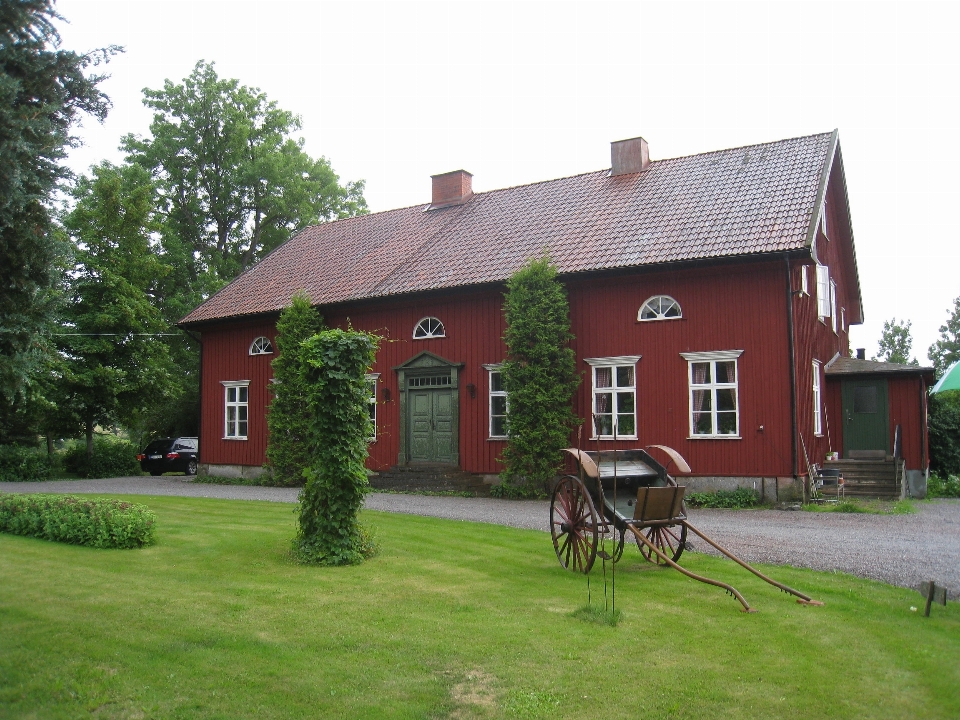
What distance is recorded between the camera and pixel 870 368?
784 inches

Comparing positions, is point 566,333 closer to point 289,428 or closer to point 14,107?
point 289,428

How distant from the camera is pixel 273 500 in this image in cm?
1736

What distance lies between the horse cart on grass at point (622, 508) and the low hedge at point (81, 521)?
5.35m

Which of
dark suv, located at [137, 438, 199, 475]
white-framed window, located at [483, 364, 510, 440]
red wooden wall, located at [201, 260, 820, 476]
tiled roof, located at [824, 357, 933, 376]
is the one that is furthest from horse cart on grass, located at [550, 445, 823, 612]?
dark suv, located at [137, 438, 199, 475]

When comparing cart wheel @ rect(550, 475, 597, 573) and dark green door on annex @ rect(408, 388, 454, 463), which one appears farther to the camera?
dark green door on annex @ rect(408, 388, 454, 463)

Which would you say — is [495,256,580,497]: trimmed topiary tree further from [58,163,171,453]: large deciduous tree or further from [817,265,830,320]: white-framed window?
[58,163,171,453]: large deciduous tree

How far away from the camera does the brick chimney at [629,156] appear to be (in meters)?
21.7

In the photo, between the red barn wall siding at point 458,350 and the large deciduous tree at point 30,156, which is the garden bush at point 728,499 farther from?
the large deciduous tree at point 30,156

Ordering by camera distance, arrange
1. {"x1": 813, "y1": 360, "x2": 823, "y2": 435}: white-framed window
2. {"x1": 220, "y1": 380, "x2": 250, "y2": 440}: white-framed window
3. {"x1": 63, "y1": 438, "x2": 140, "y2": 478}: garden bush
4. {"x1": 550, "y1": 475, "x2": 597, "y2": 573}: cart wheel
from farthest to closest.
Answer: {"x1": 63, "y1": 438, "x2": 140, "y2": 478}: garden bush
{"x1": 220, "y1": 380, "x2": 250, "y2": 440}: white-framed window
{"x1": 813, "y1": 360, "x2": 823, "y2": 435}: white-framed window
{"x1": 550, "y1": 475, "x2": 597, "y2": 573}: cart wheel

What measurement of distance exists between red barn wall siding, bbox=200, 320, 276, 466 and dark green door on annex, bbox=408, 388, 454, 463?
5.15 meters

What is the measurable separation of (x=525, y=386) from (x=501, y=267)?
334 centimetres

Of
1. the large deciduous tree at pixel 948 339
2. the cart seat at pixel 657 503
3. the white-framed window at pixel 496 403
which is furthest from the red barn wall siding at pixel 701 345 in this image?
the large deciduous tree at pixel 948 339

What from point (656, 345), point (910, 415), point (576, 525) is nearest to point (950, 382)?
point (910, 415)

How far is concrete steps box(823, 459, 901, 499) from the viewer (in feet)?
57.9
